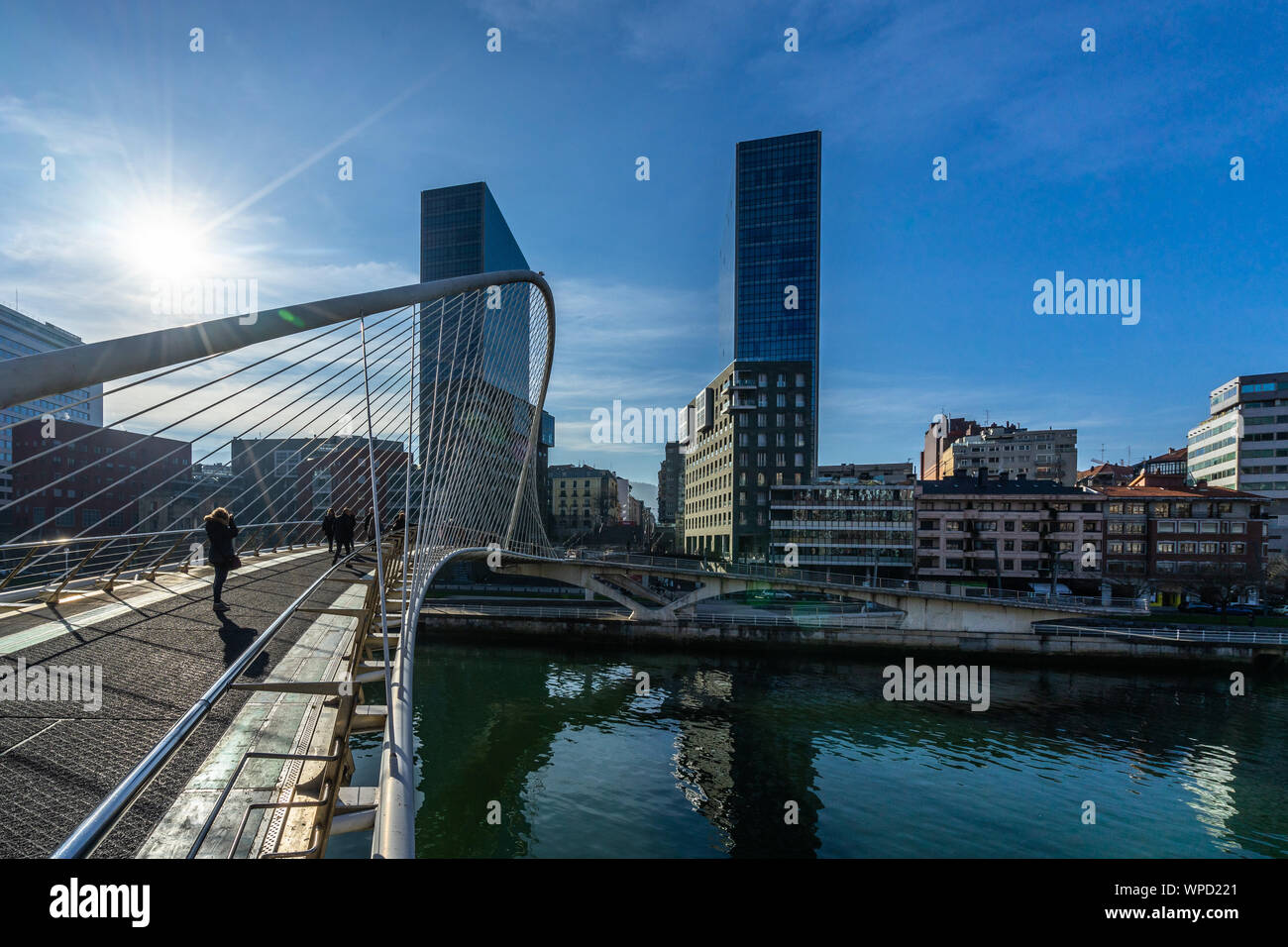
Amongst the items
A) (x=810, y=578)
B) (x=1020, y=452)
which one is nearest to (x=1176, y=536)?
(x=810, y=578)

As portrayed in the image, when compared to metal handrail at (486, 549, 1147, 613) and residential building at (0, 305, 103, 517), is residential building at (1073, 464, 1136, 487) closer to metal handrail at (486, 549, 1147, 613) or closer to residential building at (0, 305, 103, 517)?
metal handrail at (486, 549, 1147, 613)

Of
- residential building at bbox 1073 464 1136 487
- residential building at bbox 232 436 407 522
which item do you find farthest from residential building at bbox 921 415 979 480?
residential building at bbox 232 436 407 522

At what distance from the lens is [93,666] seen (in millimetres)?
5535

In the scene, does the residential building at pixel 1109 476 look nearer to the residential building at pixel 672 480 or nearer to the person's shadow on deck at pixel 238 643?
the person's shadow on deck at pixel 238 643

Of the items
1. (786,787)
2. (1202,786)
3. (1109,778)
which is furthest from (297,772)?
(1202,786)

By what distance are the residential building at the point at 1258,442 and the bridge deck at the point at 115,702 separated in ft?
251

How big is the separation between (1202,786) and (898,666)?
13816mm

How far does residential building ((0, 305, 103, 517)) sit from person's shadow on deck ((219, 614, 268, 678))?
A: 91.7 inches

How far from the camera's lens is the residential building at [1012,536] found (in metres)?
47.4

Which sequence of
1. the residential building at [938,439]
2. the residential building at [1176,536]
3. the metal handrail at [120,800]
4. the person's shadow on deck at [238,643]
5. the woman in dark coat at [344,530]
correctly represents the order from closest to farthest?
1. the metal handrail at [120,800]
2. the person's shadow on deck at [238,643]
3. the woman in dark coat at [344,530]
4. the residential building at [1176,536]
5. the residential building at [938,439]

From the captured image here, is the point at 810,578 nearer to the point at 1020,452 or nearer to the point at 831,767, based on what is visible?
the point at 831,767

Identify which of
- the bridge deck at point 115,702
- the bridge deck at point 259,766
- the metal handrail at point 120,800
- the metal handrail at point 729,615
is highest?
the metal handrail at point 120,800

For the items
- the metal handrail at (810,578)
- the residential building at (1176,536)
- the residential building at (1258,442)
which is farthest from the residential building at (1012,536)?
the residential building at (1258,442)

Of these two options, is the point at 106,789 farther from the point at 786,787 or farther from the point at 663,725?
the point at 663,725
